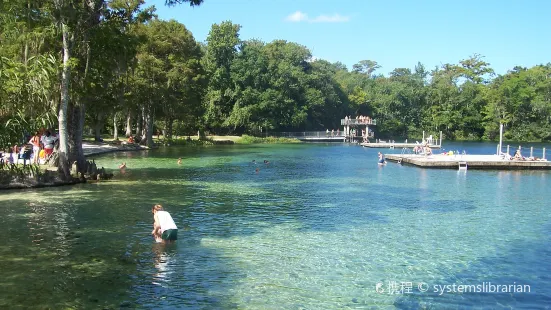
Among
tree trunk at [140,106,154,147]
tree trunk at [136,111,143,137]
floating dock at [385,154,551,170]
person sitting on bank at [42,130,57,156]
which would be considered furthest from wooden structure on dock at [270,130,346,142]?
person sitting on bank at [42,130,57,156]

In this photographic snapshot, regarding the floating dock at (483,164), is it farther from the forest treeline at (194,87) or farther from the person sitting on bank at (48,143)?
the person sitting on bank at (48,143)

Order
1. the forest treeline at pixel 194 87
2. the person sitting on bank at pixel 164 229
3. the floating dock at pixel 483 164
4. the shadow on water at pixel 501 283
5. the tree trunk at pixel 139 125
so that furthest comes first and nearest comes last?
1. the tree trunk at pixel 139 125
2. the floating dock at pixel 483 164
3. the forest treeline at pixel 194 87
4. the person sitting on bank at pixel 164 229
5. the shadow on water at pixel 501 283

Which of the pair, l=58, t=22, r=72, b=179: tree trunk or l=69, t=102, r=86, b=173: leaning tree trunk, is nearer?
l=58, t=22, r=72, b=179: tree trunk

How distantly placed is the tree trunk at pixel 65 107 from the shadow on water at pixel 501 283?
19.8 m

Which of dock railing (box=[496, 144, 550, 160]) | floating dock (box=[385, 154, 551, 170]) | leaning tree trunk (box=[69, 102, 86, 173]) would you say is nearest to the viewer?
leaning tree trunk (box=[69, 102, 86, 173])

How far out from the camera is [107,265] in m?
11.6

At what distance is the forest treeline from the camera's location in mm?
22422

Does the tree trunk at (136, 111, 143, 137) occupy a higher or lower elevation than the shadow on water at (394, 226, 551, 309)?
higher

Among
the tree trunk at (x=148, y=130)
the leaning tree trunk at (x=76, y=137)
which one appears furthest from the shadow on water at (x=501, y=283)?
the tree trunk at (x=148, y=130)

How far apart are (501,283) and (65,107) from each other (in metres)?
21.3

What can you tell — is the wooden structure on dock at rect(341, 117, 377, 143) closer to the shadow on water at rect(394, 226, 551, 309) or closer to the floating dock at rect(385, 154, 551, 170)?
the floating dock at rect(385, 154, 551, 170)

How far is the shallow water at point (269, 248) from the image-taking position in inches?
396

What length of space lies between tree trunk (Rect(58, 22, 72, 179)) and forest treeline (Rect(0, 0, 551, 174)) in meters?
0.06

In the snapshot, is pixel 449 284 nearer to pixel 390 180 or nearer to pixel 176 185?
pixel 176 185
